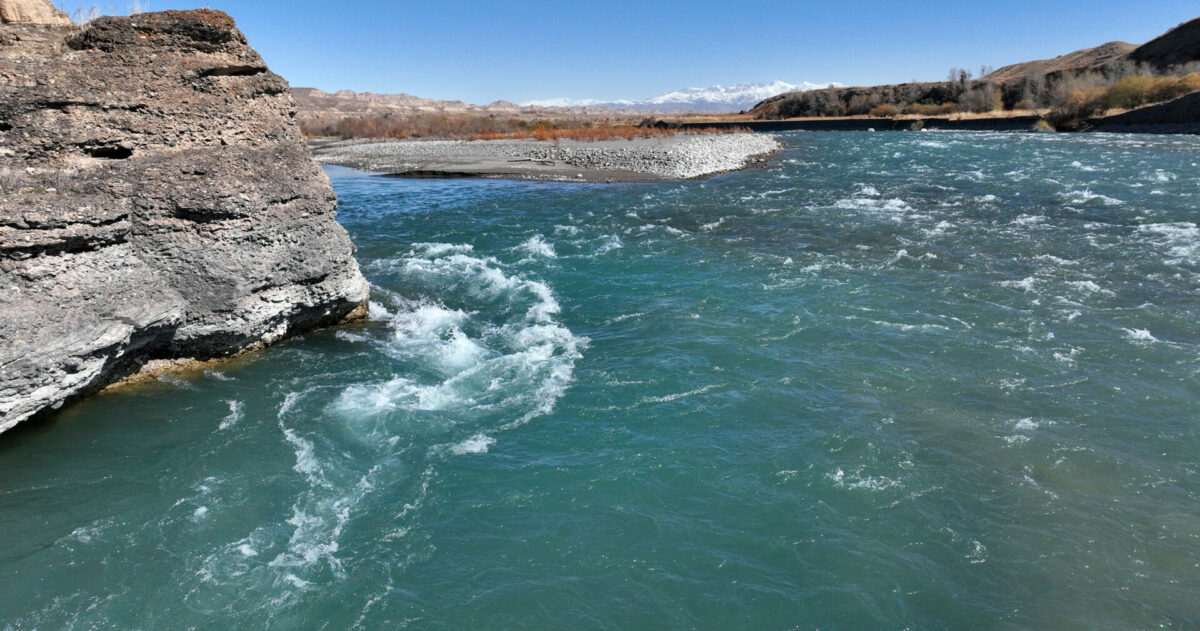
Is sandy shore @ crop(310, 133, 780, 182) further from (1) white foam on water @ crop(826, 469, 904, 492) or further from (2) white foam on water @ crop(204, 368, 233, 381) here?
(1) white foam on water @ crop(826, 469, 904, 492)

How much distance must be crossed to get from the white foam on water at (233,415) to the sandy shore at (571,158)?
26.8 metres

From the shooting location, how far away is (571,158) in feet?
133

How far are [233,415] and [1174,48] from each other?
11983cm

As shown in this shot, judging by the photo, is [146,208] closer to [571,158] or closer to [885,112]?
[571,158]

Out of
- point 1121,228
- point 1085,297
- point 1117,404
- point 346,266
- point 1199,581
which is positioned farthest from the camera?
point 1121,228

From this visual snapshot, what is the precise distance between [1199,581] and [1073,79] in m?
96.3

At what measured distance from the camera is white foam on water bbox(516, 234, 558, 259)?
60.0 feet

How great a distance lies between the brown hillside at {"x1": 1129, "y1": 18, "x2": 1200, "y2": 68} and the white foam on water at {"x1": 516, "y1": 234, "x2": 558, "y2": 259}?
314 ft

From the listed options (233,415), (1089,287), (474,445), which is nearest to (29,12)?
(233,415)

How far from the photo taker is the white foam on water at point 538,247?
1830cm

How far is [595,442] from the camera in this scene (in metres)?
8.18

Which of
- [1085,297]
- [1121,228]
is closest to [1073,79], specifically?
[1121,228]

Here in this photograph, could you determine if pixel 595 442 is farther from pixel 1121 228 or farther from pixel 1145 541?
pixel 1121 228

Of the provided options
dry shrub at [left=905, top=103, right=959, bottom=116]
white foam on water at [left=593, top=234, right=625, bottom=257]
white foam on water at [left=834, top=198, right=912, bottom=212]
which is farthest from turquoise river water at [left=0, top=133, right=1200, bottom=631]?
dry shrub at [left=905, top=103, right=959, bottom=116]
